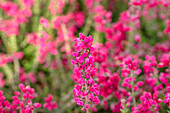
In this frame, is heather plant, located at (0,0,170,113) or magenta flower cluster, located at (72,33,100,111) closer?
magenta flower cluster, located at (72,33,100,111)

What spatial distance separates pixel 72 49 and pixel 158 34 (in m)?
1.35

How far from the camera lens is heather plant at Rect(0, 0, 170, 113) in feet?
4.97

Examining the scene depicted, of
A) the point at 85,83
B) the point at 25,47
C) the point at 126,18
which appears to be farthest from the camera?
the point at 25,47

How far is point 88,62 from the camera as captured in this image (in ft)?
4.50

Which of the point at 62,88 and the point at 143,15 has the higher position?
the point at 143,15

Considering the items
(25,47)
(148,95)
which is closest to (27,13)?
(25,47)

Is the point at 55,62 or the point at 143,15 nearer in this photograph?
the point at 55,62

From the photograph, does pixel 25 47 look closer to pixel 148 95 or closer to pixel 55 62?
pixel 55 62

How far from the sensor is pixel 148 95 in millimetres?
1465

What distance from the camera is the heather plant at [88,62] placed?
1513 millimetres

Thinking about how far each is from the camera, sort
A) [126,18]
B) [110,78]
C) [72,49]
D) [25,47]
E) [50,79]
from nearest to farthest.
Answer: [110,78], [126,18], [72,49], [50,79], [25,47]

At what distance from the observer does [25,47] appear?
3680 millimetres

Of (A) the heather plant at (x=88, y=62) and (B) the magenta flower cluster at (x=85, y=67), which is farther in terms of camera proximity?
(A) the heather plant at (x=88, y=62)

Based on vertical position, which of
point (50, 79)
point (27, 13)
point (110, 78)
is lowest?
point (110, 78)
